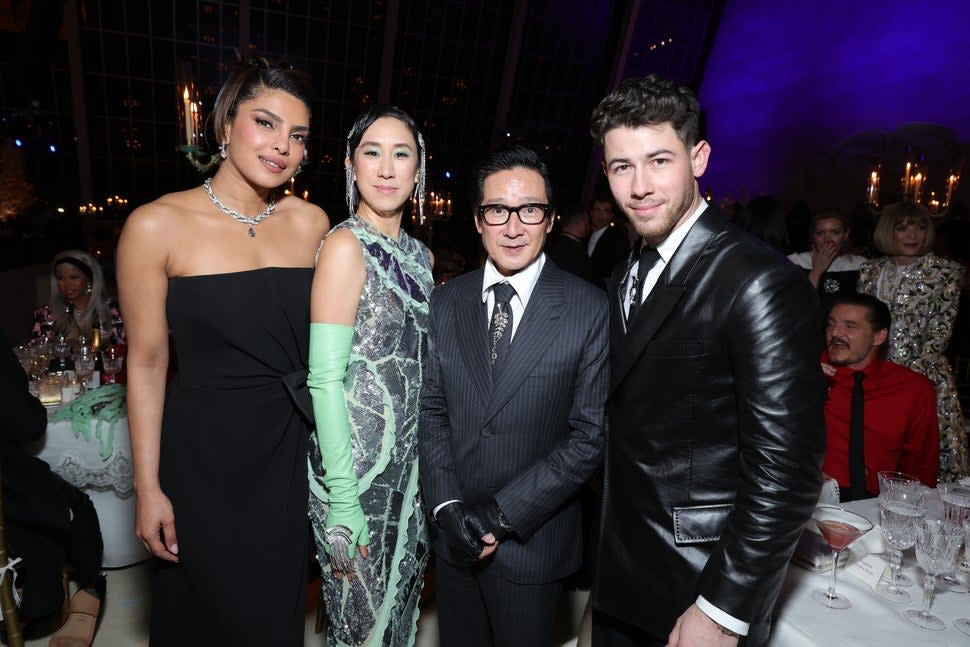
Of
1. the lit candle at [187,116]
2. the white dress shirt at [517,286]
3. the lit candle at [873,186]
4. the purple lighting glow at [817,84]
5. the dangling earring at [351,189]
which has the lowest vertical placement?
the white dress shirt at [517,286]

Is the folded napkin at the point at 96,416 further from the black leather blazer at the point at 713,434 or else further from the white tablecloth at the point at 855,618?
the white tablecloth at the point at 855,618

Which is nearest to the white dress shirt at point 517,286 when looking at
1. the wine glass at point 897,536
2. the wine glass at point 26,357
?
the wine glass at point 897,536

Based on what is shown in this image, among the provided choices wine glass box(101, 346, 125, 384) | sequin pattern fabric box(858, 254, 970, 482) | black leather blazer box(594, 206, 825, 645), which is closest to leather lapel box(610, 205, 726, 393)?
black leather blazer box(594, 206, 825, 645)

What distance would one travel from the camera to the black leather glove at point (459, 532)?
163cm

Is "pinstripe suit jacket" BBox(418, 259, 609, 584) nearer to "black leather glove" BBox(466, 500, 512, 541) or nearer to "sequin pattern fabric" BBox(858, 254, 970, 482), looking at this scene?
"black leather glove" BBox(466, 500, 512, 541)

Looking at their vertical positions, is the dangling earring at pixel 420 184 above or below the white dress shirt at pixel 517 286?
above

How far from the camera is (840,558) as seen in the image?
63.7 inches

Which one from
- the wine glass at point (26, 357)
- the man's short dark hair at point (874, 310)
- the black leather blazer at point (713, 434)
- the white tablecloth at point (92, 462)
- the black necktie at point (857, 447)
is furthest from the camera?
the wine glass at point (26, 357)

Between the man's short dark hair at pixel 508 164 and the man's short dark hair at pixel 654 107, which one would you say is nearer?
the man's short dark hair at pixel 654 107

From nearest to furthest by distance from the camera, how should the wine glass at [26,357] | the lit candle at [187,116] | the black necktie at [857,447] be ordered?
1. the lit candle at [187,116]
2. the black necktie at [857,447]
3. the wine glass at [26,357]

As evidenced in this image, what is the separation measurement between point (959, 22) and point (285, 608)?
9449mm

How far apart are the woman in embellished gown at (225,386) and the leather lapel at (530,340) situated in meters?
0.67

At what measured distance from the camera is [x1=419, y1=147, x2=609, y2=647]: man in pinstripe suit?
164 centimetres

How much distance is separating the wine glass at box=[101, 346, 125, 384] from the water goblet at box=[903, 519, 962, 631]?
3510mm
